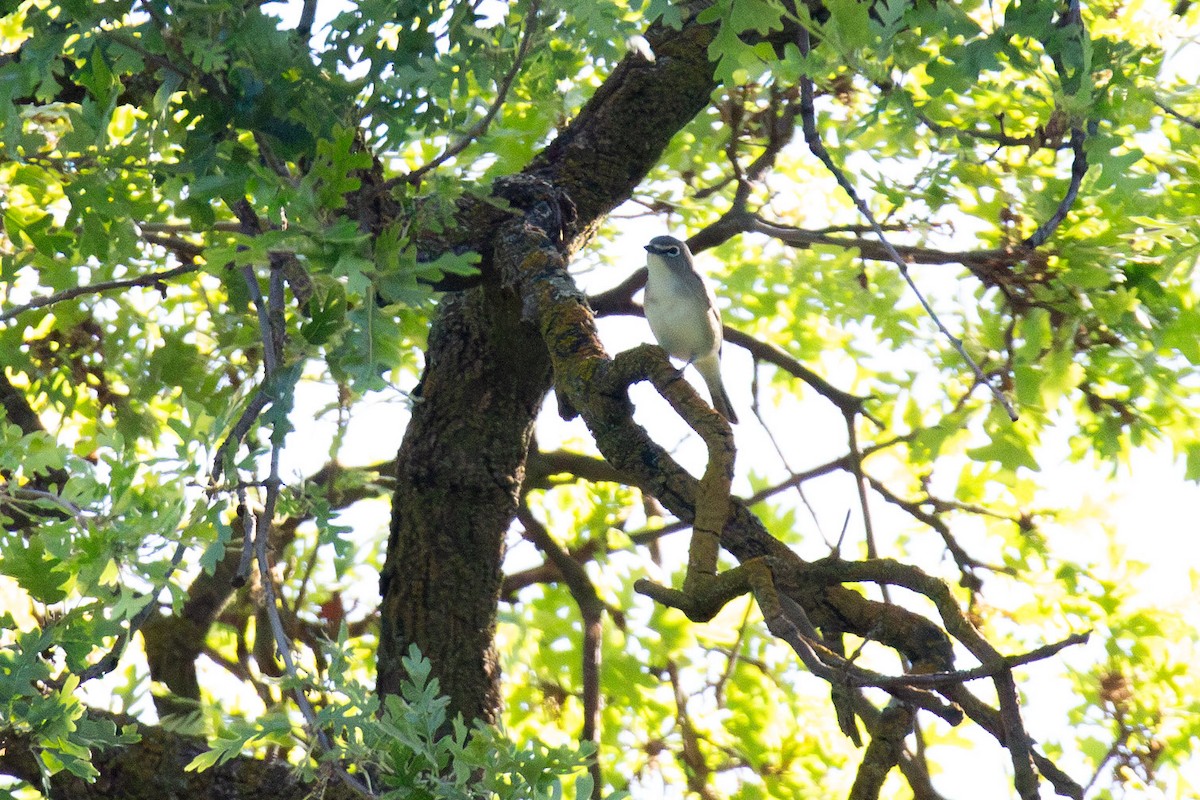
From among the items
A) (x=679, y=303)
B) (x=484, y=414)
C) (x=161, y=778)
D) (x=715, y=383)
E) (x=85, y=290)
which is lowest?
(x=161, y=778)

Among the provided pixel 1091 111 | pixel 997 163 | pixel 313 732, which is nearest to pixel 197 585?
pixel 313 732

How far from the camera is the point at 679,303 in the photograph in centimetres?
518

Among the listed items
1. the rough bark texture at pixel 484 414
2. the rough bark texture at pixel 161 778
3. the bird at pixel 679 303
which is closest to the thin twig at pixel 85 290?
the rough bark texture at pixel 484 414

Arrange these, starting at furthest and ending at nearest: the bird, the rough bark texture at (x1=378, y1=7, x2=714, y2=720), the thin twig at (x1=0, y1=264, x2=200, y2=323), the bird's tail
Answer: the bird's tail, the bird, the rough bark texture at (x1=378, y1=7, x2=714, y2=720), the thin twig at (x1=0, y1=264, x2=200, y2=323)

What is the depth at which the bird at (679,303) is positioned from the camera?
5.18 metres

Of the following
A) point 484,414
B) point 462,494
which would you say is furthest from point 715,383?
point 462,494

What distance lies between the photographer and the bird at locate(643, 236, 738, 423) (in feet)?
17.0

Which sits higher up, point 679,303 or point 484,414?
point 679,303

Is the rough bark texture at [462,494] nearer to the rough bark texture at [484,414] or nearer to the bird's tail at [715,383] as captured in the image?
the rough bark texture at [484,414]

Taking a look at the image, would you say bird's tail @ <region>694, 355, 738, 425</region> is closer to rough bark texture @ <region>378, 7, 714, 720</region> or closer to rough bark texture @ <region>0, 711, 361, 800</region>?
rough bark texture @ <region>378, 7, 714, 720</region>

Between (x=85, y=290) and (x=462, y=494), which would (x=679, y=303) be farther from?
(x=85, y=290)

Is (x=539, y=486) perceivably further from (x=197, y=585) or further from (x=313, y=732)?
(x=313, y=732)

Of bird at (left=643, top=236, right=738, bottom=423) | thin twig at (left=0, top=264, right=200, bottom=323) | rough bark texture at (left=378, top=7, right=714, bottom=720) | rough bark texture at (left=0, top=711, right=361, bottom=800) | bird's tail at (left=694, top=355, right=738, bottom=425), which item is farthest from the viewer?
bird's tail at (left=694, top=355, right=738, bottom=425)

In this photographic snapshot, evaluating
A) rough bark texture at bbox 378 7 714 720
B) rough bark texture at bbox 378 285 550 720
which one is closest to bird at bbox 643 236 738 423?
rough bark texture at bbox 378 7 714 720
